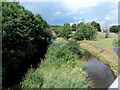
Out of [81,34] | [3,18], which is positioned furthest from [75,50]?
[81,34]

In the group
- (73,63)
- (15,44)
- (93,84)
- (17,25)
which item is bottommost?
(93,84)

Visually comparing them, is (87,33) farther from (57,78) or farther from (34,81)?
(34,81)

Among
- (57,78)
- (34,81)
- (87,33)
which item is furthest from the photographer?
(87,33)

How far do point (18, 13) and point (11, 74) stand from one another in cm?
363

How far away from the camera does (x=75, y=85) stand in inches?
231

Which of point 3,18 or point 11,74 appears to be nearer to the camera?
point 3,18

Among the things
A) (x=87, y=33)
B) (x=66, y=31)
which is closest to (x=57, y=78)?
(x=87, y=33)

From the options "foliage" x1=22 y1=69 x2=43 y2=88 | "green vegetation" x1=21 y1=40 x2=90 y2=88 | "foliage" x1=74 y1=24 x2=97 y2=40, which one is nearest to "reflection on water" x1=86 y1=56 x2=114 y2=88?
"green vegetation" x1=21 y1=40 x2=90 y2=88

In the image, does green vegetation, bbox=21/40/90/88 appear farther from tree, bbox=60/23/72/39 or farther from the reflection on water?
tree, bbox=60/23/72/39

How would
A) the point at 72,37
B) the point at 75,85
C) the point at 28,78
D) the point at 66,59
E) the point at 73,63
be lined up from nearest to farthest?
1. the point at 75,85
2. the point at 28,78
3. the point at 73,63
4. the point at 66,59
5. the point at 72,37

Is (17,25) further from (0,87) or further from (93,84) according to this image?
(93,84)

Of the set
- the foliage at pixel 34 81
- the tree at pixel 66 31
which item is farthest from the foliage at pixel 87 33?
the foliage at pixel 34 81

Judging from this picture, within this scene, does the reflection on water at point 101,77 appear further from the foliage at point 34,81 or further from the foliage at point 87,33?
the foliage at point 87,33

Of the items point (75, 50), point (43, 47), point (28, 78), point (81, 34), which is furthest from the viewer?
point (81, 34)
